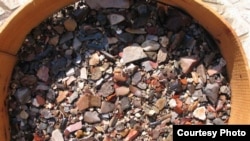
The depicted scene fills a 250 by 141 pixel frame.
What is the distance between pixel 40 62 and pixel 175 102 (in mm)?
593

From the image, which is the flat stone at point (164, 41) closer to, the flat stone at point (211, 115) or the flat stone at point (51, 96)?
the flat stone at point (211, 115)

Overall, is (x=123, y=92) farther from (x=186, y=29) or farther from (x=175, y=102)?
(x=186, y=29)

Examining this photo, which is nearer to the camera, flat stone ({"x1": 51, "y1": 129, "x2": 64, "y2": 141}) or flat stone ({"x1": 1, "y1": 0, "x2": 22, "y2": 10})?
flat stone ({"x1": 51, "y1": 129, "x2": 64, "y2": 141})

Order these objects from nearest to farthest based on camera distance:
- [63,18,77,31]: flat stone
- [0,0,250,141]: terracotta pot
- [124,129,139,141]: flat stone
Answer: [0,0,250,141]: terracotta pot
[124,129,139,141]: flat stone
[63,18,77,31]: flat stone

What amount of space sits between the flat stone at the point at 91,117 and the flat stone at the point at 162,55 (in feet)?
1.12

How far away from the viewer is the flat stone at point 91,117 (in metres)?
2.09

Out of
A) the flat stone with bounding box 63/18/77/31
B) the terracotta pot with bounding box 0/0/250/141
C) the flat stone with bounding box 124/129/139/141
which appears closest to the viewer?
the terracotta pot with bounding box 0/0/250/141

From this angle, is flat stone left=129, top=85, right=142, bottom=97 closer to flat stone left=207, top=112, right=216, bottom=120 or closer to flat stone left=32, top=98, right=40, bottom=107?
flat stone left=207, top=112, right=216, bottom=120

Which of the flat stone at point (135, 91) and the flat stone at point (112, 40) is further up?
the flat stone at point (112, 40)

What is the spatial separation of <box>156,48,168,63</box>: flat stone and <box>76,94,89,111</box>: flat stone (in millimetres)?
337

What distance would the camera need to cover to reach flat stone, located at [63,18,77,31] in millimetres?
2176

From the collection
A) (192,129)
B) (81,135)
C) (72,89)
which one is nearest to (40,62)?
(72,89)

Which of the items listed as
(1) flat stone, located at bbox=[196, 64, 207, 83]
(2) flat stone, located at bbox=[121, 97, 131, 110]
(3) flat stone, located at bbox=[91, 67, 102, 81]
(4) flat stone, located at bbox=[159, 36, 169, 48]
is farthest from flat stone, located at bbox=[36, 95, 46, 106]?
(1) flat stone, located at bbox=[196, 64, 207, 83]

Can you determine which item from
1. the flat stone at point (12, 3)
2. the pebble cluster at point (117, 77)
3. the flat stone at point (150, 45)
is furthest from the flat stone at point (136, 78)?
the flat stone at point (12, 3)
